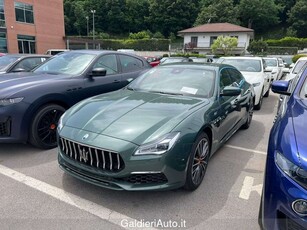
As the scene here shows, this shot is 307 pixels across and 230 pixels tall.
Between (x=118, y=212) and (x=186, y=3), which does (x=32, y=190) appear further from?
(x=186, y=3)

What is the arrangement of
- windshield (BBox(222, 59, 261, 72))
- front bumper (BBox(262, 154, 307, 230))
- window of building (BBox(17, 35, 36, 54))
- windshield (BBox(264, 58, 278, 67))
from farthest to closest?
window of building (BBox(17, 35, 36, 54)) → windshield (BBox(264, 58, 278, 67)) → windshield (BBox(222, 59, 261, 72)) → front bumper (BBox(262, 154, 307, 230))

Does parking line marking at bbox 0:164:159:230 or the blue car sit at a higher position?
the blue car

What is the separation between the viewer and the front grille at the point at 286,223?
183 centimetres

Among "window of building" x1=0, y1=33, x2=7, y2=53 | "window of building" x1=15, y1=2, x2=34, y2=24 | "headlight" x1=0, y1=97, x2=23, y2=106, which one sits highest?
"window of building" x1=15, y1=2, x2=34, y2=24

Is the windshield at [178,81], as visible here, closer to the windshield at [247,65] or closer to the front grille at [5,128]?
the front grille at [5,128]

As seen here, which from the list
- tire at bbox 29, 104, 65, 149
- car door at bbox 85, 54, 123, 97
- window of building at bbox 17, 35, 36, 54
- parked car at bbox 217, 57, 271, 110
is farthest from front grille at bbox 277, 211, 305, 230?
window of building at bbox 17, 35, 36, 54

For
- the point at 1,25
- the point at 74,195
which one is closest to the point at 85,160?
the point at 74,195

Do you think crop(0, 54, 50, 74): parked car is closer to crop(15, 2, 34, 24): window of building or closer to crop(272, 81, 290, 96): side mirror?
crop(272, 81, 290, 96): side mirror

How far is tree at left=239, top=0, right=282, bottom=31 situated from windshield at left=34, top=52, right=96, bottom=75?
245 ft

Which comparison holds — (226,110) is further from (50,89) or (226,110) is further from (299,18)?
(299,18)

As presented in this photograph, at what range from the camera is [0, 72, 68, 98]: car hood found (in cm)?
381

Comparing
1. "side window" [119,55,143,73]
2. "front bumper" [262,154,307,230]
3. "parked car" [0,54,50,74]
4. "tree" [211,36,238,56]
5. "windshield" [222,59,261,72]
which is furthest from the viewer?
"tree" [211,36,238,56]

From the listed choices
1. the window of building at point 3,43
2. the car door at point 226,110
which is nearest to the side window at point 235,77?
the car door at point 226,110

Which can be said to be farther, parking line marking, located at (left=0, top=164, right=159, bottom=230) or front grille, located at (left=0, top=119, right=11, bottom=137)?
front grille, located at (left=0, top=119, right=11, bottom=137)
